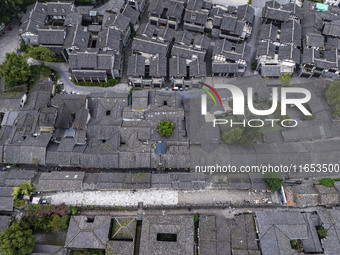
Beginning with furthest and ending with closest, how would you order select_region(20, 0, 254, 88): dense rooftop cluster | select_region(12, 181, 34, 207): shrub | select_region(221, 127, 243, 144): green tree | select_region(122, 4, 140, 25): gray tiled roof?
select_region(122, 4, 140, 25): gray tiled roof < select_region(20, 0, 254, 88): dense rooftop cluster < select_region(221, 127, 243, 144): green tree < select_region(12, 181, 34, 207): shrub

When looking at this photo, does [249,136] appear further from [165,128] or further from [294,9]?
[294,9]

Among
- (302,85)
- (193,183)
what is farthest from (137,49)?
(302,85)

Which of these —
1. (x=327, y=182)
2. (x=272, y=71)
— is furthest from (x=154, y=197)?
(x=272, y=71)

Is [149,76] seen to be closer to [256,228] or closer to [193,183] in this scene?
[193,183]

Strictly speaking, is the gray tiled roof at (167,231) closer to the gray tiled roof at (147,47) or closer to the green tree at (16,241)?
the green tree at (16,241)

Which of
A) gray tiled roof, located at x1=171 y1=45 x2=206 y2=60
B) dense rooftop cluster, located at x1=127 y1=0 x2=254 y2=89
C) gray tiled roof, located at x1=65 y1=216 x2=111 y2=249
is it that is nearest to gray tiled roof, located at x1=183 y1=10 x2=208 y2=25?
dense rooftop cluster, located at x1=127 y1=0 x2=254 y2=89

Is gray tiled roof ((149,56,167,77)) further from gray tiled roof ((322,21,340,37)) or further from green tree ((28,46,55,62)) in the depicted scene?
gray tiled roof ((322,21,340,37))

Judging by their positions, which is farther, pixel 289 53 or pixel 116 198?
pixel 289 53
